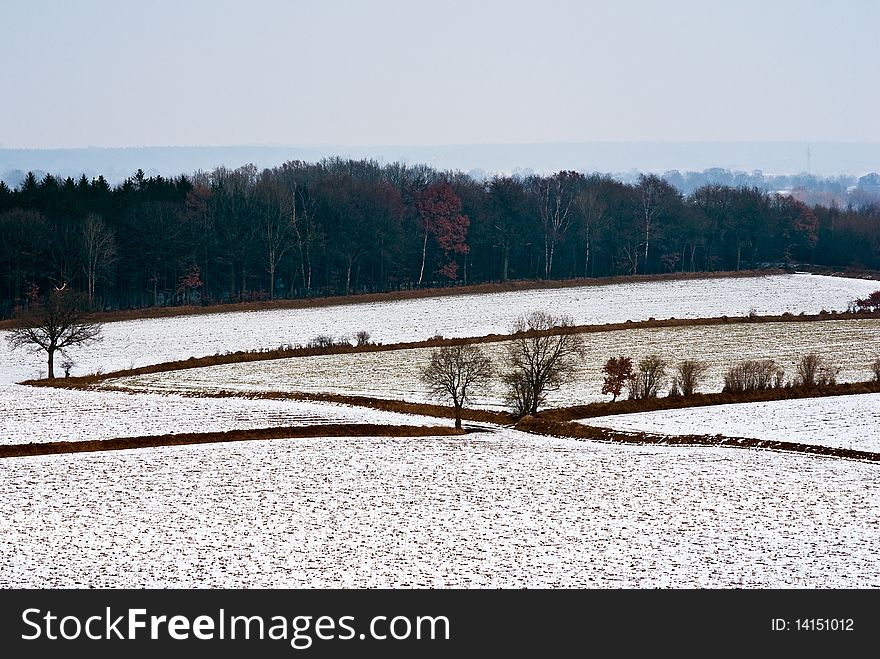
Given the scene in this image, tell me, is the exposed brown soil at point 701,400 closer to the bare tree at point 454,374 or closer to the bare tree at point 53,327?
the bare tree at point 454,374

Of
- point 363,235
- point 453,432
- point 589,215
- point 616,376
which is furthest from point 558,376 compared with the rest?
point 589,215

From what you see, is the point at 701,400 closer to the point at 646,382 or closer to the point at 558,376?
the point at 646,382

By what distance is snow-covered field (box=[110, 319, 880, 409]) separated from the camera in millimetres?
54125

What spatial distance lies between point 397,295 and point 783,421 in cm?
5804

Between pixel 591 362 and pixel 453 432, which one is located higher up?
pixel 591 362

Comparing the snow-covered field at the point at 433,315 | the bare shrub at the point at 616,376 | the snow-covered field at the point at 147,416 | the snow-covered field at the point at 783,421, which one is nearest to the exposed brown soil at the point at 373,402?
the snow-covered field at the point at 147,416

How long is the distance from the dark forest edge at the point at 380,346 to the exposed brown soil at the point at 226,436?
610 inches

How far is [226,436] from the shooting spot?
139ft

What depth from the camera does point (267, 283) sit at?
104562mm

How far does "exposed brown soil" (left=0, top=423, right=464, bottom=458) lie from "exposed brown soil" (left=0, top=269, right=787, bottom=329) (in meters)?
35.4
